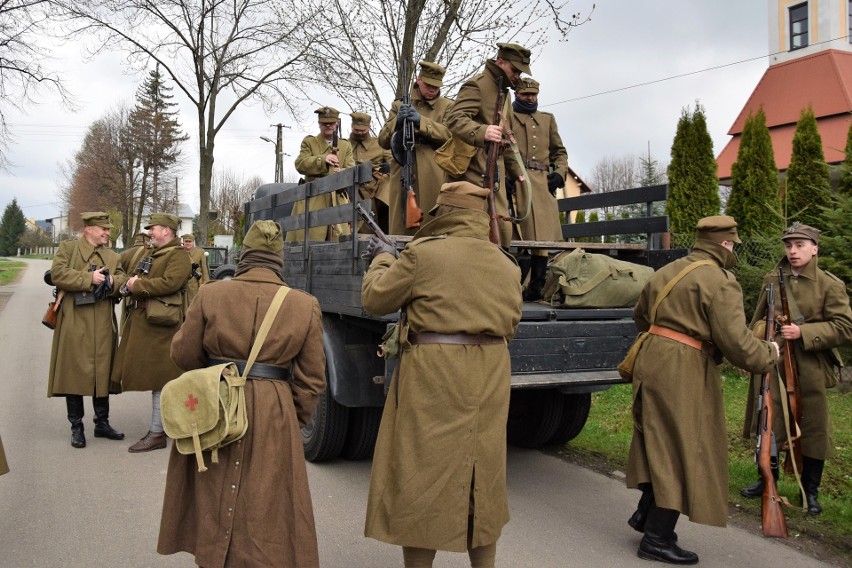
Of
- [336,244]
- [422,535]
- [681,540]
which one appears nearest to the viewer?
[422,535]

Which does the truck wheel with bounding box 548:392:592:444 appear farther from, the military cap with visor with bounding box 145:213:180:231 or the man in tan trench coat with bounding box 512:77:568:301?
the military cap with visor with bounding box 145:213:180:231

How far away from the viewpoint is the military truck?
4633mm

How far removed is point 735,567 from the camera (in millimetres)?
4191

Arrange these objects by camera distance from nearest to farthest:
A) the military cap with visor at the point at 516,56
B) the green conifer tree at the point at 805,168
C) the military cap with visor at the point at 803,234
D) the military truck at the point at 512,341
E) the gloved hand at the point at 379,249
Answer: the gloved hand at the point at 379,249
the military truck at the point at 512,341
the military cap with visor at the point at 803,234
the military cap with visor at the point at 516,56
the green conifer tree at the point at 805,168

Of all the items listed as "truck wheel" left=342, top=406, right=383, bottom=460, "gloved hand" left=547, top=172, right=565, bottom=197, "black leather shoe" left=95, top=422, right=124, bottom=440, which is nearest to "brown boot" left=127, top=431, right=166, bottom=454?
"black leather shoe" left=95, top=422, right=124, bottom=440

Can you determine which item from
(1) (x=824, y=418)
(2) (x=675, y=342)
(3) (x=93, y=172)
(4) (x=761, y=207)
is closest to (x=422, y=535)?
(2) (x=675, y=342)

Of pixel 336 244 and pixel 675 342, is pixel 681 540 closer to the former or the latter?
pixel 675 342

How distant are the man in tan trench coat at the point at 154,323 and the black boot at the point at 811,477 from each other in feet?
16.2

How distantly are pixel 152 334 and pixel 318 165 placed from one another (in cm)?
250

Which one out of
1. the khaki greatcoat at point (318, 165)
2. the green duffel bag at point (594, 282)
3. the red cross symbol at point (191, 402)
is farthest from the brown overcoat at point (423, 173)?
the red cross symbol at point (191, 402)

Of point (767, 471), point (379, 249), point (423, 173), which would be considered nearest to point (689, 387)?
point (767, 471)

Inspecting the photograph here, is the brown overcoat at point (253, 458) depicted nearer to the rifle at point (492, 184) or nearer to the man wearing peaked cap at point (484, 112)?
the rifle at point (492, 184)

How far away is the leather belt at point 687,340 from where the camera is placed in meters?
4.18

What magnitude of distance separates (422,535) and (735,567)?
2023 mm
